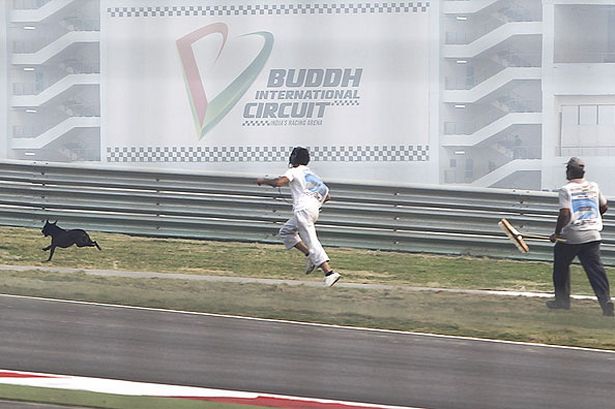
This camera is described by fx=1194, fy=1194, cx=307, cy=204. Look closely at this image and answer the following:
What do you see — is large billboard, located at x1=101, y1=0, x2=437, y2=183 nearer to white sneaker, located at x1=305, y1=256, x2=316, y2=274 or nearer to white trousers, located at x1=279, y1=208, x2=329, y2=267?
white trousers, located at x1=279, y1=208, x2=329, y2=267

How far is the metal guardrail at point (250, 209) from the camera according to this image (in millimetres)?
4246

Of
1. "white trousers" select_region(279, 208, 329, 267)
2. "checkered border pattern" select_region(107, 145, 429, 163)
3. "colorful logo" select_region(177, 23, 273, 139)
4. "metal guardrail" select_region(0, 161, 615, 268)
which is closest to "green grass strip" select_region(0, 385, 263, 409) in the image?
"metal guardrail" select_region(0, 161, 615, 268)

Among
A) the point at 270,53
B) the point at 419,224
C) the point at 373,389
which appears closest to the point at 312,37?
the point at 270,53

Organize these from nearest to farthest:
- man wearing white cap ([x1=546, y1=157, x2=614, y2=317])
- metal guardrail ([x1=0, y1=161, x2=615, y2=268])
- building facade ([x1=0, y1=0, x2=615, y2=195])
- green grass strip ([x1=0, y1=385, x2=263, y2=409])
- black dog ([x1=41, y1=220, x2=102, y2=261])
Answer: building facade ([x1=0, y1=0, x2=615, y2=195])
metal guardrail ([x1=0, y1=161, x2=615, y2=268])
green grass strip ([x1=0, y1=385, x2=263, y2=409])
man wearing white cap ([x1=546, y1=157, x2=614, y2=317])
black dog ([x1=41, y1=220, x2=102, y2=261])

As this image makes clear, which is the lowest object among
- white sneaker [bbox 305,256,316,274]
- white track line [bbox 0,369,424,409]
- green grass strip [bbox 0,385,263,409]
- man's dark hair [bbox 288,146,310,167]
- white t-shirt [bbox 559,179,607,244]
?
white sneaker [bbox 305,256,316,274]

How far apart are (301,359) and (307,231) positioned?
3265 mm

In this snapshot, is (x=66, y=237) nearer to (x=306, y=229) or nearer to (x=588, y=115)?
(x=306, y=229)

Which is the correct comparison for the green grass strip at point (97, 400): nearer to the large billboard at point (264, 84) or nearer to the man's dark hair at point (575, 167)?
the large billboard at point (264, 84)

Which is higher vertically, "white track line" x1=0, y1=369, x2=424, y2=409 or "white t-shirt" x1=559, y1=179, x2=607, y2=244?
"white t-shirt" x1=559, y1=179, x2=607, y2=244

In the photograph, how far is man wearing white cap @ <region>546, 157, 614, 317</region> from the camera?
8.17 metres

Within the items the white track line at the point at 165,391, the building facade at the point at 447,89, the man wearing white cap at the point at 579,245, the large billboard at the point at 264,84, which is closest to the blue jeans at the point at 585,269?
the man wearing white cap at the point at 579,245

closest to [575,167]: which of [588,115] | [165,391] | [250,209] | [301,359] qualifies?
[588,115]

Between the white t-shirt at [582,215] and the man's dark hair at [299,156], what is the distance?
4381mm

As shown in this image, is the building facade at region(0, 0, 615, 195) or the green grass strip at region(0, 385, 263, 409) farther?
the green grass strip at region(0, 385, 263, 409)
